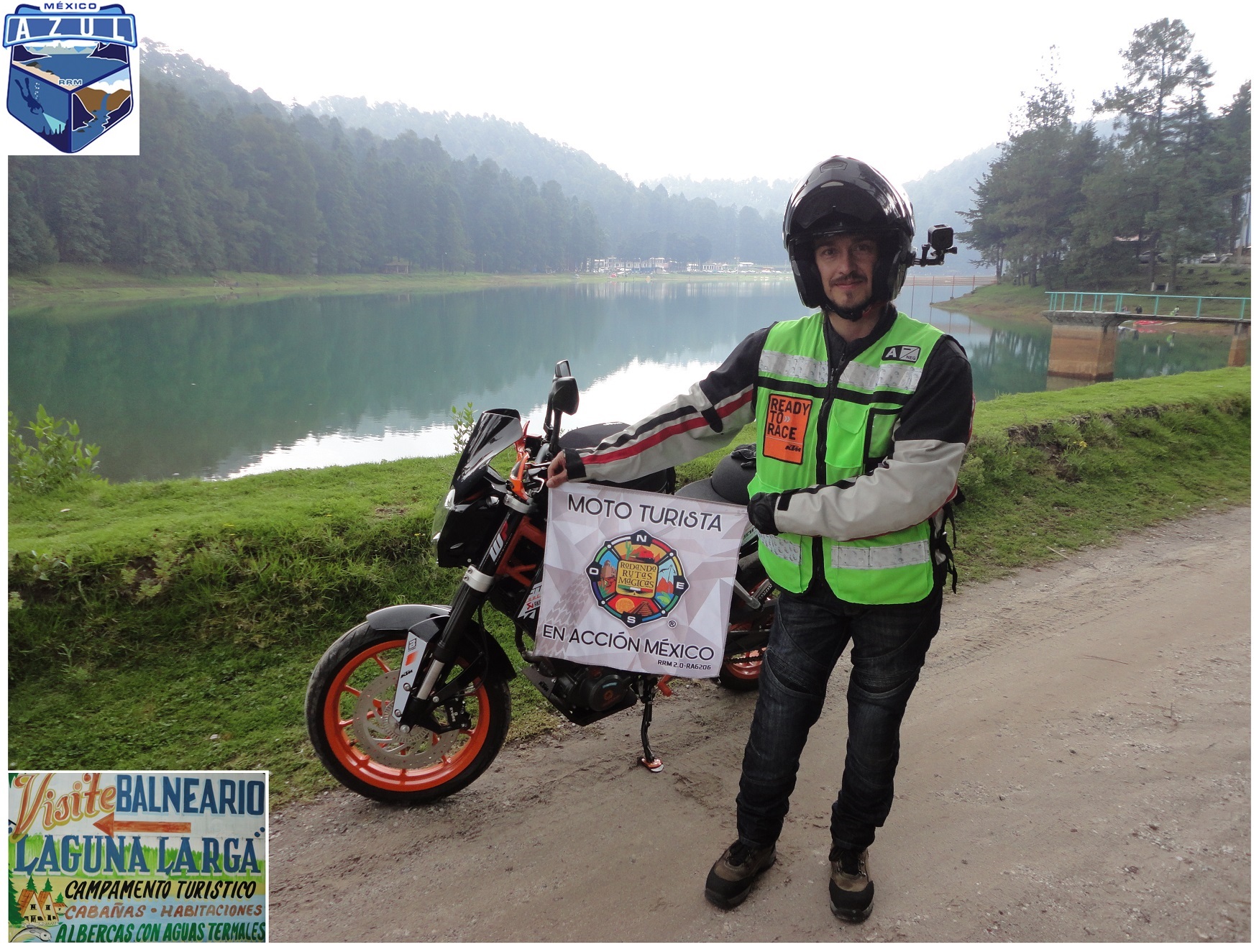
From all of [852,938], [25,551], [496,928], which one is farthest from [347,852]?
[25,551]

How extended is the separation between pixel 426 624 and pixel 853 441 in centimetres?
134

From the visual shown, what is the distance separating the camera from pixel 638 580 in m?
2.48

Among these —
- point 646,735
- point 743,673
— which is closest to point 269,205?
point 743,673

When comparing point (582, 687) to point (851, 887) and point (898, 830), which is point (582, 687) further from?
point (898, 830)

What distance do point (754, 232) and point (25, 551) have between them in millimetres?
91950

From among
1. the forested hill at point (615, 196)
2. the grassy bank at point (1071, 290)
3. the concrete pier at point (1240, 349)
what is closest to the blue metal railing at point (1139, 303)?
the grassy bank at point (1071, 290)

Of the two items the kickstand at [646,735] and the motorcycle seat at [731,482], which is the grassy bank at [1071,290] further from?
the kickstand at [646,735]

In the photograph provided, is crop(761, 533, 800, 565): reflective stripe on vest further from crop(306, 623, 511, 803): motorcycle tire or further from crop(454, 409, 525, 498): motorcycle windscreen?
crop(306, 623, 511, 803): motorcycle tire

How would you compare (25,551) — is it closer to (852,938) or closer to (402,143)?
(852,938)

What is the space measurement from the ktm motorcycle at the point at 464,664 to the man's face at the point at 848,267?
741mm

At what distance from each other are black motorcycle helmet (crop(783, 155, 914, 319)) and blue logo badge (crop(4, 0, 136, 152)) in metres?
3.94

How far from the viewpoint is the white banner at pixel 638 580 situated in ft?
8.00

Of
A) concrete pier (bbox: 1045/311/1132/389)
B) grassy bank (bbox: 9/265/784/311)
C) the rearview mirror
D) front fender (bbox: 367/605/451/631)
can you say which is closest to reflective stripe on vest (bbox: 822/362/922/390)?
the rearview mirror

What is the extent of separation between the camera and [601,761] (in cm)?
285
